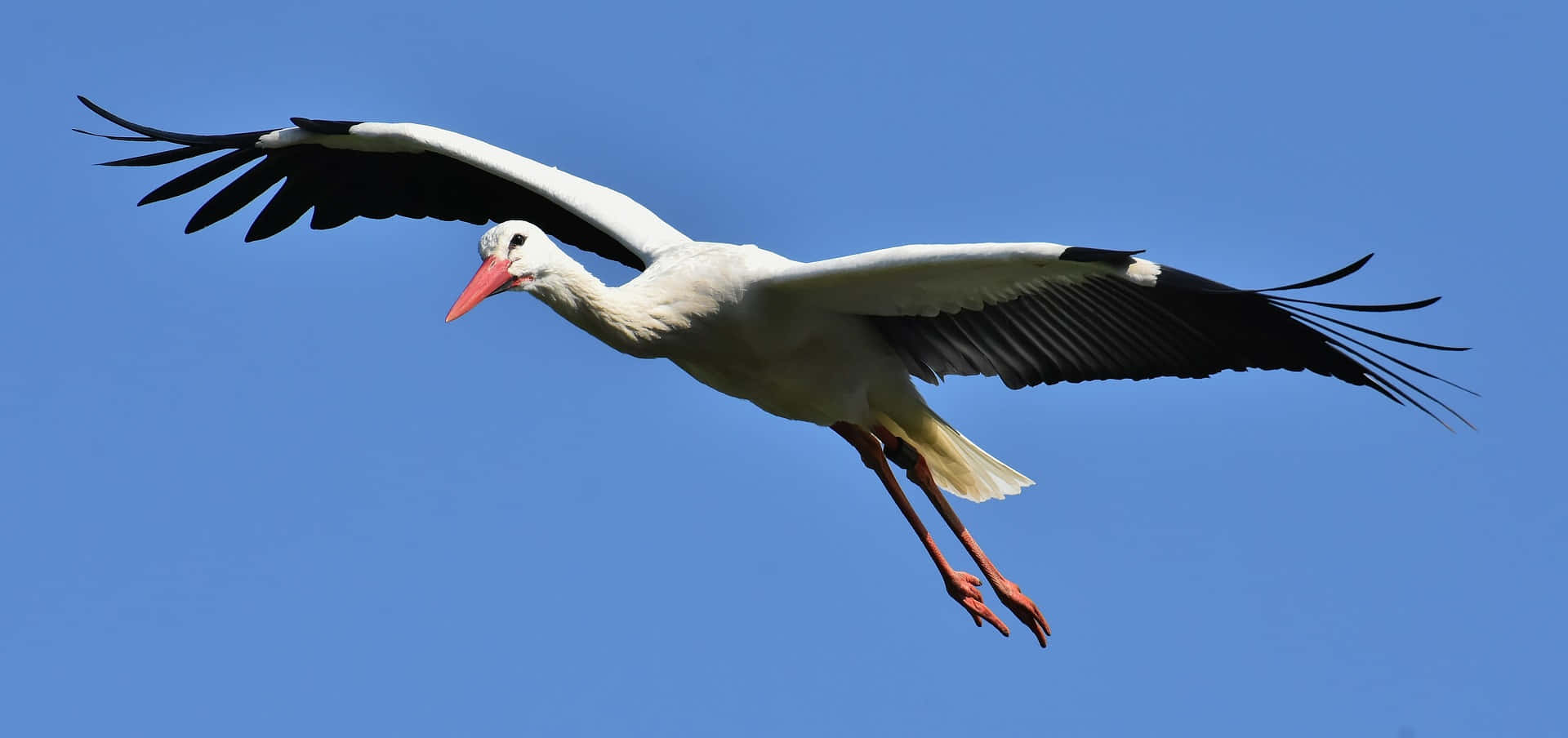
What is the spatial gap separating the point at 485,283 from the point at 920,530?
2497 millimetres

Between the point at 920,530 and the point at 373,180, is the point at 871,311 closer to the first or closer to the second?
the point at 920,530

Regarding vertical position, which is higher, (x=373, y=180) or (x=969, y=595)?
(x=373, y=180)

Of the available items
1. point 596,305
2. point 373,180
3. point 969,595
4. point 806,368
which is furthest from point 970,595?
point 373,180

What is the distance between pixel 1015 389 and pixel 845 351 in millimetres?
711

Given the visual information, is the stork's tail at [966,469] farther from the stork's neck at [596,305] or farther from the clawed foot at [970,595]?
the stork's neck at [596,305]

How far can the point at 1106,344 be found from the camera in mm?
7605

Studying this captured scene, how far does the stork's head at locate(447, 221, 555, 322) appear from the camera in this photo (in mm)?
7395

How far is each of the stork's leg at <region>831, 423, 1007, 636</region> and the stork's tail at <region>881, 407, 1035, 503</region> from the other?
150 millimetres

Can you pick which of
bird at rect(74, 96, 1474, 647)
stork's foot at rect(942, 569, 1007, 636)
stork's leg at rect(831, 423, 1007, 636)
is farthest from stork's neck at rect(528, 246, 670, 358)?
stork's foot at rect(942, 569, 1007, 636)

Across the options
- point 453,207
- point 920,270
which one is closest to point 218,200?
point 453,207

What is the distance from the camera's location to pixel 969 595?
8656 millimetres

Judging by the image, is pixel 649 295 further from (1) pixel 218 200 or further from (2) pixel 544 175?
(1) pixel 218 200

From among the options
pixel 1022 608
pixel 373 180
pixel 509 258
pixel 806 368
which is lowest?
pixel 1022 608

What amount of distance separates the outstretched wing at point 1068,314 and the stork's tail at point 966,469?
0.82 meters
